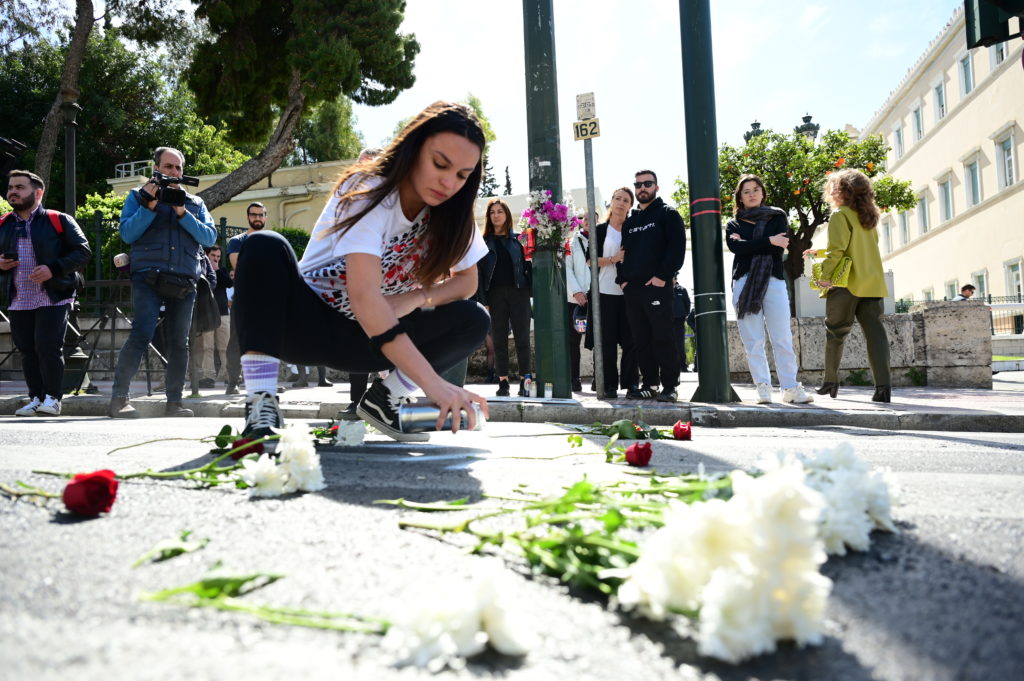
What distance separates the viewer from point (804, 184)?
75.9ft

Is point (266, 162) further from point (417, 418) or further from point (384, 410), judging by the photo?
point (417, 418)

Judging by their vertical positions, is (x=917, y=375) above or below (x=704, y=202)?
below

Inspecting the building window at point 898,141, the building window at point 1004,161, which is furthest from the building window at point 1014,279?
the building window at point 898,141

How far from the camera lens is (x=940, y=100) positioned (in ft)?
109

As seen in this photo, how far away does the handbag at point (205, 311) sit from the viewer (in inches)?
337

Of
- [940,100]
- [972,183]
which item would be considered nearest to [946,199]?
[972,183]

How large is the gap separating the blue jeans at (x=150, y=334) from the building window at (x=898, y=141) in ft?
131

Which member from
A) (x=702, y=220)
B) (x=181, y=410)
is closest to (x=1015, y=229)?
(x=702, y=220)

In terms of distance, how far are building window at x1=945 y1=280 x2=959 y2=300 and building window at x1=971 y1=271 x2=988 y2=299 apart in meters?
1.34

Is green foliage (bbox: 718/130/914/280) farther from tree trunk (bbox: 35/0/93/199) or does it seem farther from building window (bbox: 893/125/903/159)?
tree trunk (bbox: 35/0/93/199)

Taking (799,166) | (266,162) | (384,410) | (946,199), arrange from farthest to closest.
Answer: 1. (946,199)
2. (799,166)
3. (266,162)
4. (384,410)

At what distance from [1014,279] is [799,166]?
1058cm

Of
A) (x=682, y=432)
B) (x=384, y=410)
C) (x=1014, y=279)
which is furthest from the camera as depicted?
(x=1014, y=279)

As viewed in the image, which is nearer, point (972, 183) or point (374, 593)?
point (374, 593)
